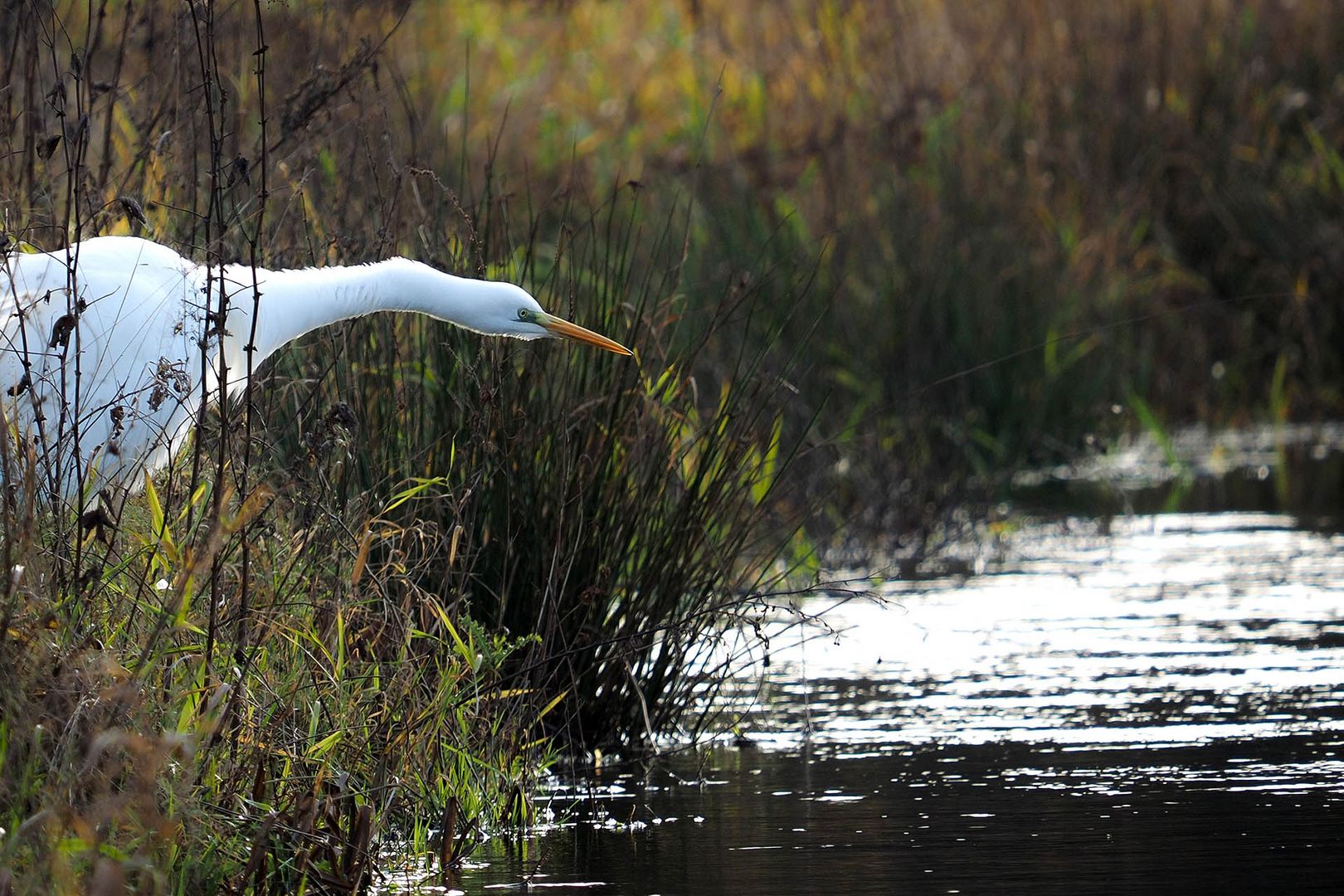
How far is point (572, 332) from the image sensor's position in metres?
4.58

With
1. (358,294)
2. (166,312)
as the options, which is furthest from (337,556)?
(166,312)

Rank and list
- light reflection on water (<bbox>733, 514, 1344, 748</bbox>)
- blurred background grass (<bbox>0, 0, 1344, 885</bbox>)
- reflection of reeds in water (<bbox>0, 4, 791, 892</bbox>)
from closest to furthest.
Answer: reflection of reeds in water (<bbox>0, 4, 791, 892</bbox>)
blurred background grass (<bbox>0, 0, 1344, 885</bbox>)
light reflection on water (<bbox>733, 514, 1344, 748</bbox>)

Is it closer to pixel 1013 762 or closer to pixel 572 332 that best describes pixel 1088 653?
pixel 1013 762

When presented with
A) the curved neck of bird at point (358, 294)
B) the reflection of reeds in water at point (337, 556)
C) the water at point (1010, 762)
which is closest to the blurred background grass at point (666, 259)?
the reflection of reeds in water at point (337, 556)

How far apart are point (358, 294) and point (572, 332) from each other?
0.47 m

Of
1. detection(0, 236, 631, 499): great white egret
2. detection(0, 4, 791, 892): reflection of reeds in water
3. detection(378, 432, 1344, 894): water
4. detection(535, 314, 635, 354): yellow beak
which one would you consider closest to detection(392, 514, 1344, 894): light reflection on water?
detection(378, 432, 1344, 894): water

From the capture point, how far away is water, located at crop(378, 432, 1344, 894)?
12.4 ft

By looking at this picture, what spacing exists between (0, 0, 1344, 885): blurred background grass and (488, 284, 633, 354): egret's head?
104 mm

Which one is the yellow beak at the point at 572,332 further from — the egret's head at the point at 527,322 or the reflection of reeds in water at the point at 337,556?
the reflection of reeds in water at the point at 337,556

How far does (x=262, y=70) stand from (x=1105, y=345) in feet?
22.4

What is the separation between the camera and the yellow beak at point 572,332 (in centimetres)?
453

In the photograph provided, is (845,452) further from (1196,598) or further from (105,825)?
(105,825)

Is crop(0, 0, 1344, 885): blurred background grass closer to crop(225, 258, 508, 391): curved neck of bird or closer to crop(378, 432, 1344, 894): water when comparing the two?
crop(225, 258, 508, 391): curved neck of bird

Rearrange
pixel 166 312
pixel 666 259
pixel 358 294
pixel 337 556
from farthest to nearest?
pixel 666 259 → pixel 166 312 → pixel 358 294 → pixel 337 556
